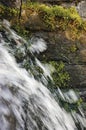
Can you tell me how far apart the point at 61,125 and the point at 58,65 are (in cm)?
108

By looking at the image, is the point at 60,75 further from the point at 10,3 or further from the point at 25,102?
the point at 25,102

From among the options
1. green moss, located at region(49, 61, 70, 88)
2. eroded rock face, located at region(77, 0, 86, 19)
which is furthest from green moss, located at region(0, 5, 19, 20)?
eroded rock face, located at region(77, 0, 86, 19)

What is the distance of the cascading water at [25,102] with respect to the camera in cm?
362

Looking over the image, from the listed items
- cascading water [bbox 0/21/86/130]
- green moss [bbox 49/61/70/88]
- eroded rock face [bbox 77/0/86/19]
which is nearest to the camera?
cascading water [bbox 0/21/86/130]

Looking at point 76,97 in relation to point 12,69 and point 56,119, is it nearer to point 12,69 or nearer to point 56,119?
point 56,119

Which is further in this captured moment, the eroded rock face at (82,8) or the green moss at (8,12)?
the eroded rock face at (82,8)

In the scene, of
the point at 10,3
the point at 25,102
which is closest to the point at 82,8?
the point at 10,3

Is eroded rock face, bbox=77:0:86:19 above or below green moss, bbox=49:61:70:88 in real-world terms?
above

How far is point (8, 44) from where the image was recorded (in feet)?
15.5

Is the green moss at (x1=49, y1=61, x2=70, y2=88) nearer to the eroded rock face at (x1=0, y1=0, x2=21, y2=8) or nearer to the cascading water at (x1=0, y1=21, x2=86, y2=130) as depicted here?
Answer: the cascading water at (x1=0, y1=21, x2=86, y2=130)

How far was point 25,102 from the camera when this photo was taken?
12.9 feet

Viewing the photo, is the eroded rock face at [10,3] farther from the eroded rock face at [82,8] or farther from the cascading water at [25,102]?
the eroded rock face at [82,8]

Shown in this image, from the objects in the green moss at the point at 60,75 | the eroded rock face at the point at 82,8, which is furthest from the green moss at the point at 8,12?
the eroded rock face at the point at 82,8

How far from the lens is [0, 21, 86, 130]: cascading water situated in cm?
362
